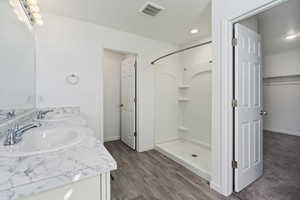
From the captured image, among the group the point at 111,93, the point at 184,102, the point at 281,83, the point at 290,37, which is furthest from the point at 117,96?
the point at 281,83

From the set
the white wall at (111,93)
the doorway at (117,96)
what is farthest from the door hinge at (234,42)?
→ the white wall at (111,93)

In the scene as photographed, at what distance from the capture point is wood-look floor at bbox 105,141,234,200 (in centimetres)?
171

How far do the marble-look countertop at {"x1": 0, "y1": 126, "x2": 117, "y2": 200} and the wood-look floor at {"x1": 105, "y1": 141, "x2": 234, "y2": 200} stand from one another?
135 centimetres

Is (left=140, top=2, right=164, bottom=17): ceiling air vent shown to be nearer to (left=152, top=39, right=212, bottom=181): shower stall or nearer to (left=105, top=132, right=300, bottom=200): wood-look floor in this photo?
(left=152, top=39, right=212, bottom=181): shower stall

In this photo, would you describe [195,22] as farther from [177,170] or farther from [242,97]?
[177,170]

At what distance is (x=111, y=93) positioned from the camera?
3904 millimetres

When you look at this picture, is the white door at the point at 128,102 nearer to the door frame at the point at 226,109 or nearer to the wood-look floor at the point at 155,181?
the wood-look floor at the point at 155,181

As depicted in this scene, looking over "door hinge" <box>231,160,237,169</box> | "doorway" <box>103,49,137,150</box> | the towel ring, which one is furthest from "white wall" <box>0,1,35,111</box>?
"door hinge" <box>231,160,237,169</box>

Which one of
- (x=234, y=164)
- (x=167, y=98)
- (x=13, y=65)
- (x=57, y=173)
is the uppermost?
(x=13, y=65)

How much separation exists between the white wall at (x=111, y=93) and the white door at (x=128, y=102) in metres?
0.34

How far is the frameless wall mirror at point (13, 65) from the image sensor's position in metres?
1.14

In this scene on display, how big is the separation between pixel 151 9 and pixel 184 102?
7.73 ft

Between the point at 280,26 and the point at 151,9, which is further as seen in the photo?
the point at 280,26

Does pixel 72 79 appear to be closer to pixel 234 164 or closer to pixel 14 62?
pixel 14 62
